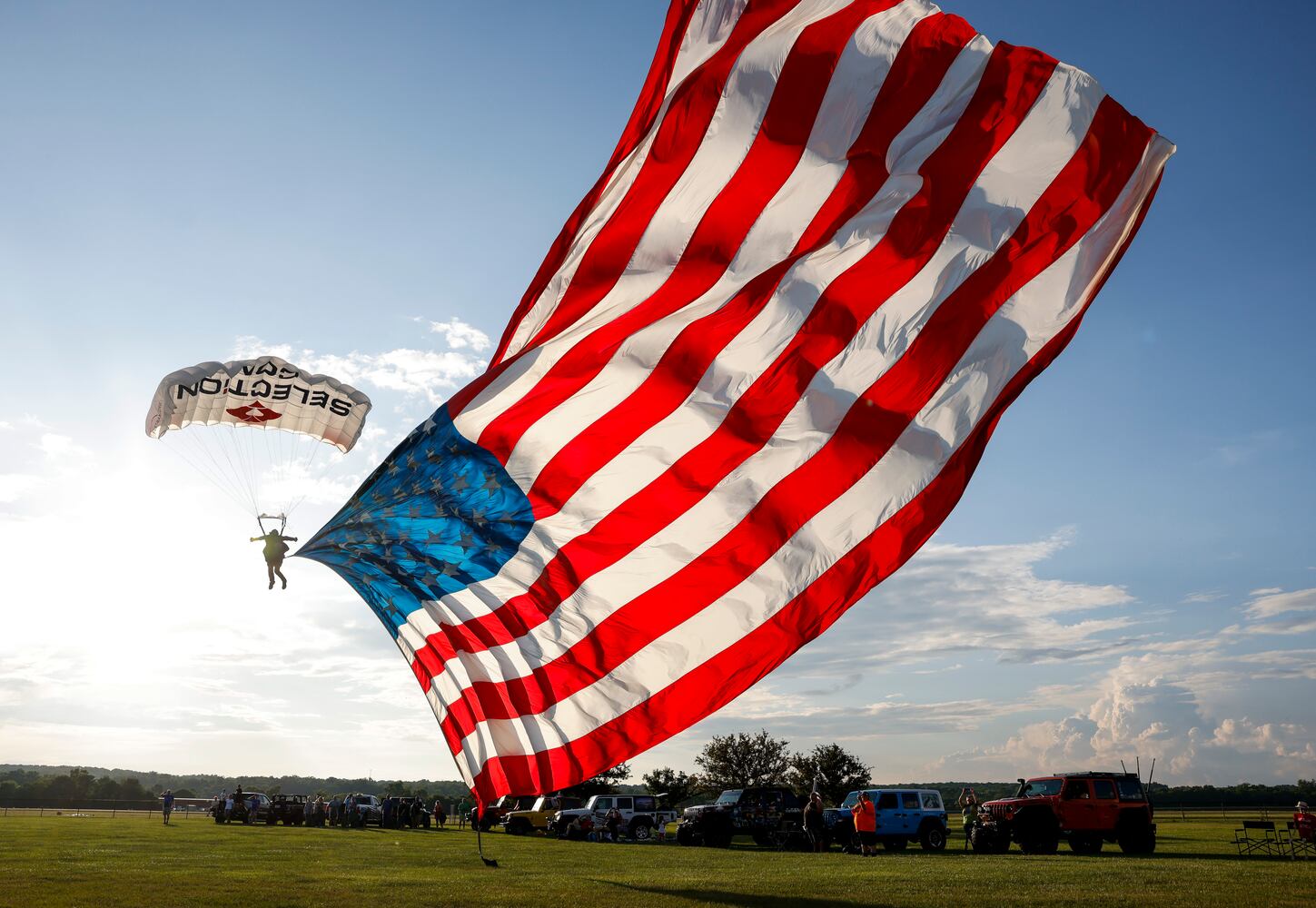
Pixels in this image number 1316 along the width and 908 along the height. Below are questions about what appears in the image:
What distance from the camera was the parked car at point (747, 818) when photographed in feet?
85.7

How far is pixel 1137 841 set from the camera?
822 inches

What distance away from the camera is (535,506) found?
285 inches

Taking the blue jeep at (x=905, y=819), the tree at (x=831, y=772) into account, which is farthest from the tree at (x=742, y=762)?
the blue jeep at (x=905, y=819)

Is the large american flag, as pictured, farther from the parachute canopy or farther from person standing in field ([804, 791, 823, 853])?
person standing in field ([804, 791, 823, 853])

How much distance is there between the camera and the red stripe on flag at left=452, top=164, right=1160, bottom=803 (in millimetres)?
6309

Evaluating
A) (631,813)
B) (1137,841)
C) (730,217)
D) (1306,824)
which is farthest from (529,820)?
(730,217)

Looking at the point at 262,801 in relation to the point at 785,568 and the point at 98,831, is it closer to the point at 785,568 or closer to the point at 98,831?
the point at 98,831

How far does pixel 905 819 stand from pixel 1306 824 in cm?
870

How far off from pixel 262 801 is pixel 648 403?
39703 mm

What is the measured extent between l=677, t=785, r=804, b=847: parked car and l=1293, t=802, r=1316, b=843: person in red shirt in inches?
449

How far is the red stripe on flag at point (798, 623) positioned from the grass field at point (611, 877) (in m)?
4.90

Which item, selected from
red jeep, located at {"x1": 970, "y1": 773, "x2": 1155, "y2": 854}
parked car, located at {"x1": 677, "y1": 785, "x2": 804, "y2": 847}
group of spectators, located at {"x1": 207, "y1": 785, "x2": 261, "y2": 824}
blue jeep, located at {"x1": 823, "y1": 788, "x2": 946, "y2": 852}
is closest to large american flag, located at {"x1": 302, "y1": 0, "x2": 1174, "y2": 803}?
red jeep, located at {"x1": 970, "y1": 773, "x2": 1155, "y2": 854}

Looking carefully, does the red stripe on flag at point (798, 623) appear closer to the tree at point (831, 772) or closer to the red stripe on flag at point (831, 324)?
the red stripe on flag at point (831, 324)

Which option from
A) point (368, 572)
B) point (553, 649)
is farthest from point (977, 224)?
point (368, 572)
